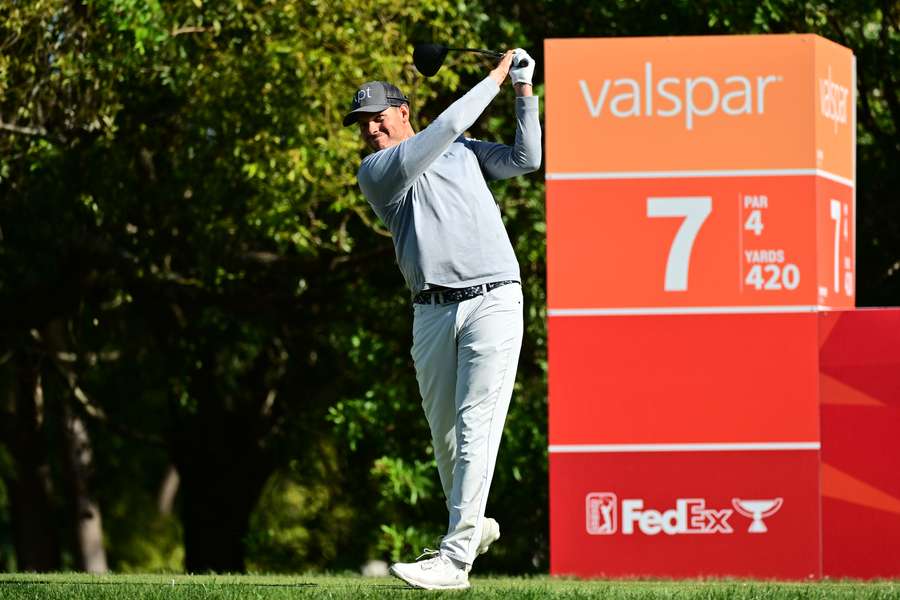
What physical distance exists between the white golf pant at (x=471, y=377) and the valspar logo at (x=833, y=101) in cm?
356

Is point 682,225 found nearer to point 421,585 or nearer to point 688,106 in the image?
point 688,106

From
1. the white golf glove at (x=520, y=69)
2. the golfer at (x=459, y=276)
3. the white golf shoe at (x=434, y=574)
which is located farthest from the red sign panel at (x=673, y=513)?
the white golf glove at (x=520, y=69)

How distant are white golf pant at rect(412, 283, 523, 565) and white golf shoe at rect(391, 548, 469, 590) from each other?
0.05 metres

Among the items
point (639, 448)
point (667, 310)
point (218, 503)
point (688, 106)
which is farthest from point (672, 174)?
point (218, 503)

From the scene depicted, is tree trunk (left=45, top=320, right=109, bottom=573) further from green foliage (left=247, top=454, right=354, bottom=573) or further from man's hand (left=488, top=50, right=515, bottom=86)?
man's hand (left=488, top=50, right=515, bottom=86)

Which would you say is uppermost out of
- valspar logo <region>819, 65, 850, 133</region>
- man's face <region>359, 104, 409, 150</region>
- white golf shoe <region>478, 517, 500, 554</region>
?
valspar logo <region>819, 65, 850, 133</region>

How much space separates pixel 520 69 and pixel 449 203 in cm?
63

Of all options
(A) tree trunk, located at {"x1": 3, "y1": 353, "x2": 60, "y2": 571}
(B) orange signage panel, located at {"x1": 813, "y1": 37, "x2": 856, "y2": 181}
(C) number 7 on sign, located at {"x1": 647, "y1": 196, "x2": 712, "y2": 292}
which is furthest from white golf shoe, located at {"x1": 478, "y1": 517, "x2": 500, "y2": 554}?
(A) tree trunk, located at {"x1": 3, "y1": 353, "x2": 60, "y2": 571}

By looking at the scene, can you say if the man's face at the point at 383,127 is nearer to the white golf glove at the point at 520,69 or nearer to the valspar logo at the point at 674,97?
the white golf glove at the point at 520,69

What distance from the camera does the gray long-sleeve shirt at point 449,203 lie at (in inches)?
246

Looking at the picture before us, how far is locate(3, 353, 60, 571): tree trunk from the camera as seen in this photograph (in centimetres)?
1989

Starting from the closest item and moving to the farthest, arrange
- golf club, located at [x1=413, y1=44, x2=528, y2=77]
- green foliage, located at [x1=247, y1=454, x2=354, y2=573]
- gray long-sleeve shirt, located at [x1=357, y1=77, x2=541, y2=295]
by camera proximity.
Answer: gray long-sleeve shirt, located at [x1=357, y1=77, x2=541, y2=295], golf club, located at [x1=413, y1=44, x2=528, y2=77], green foliage, located at [x1=247, y1=454, x2=354, y2=573]

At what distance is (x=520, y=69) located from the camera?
21.1ft

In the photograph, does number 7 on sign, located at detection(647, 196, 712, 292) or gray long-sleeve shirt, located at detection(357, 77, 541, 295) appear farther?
number 7 on sign, located at detection(647, 196, 712, 292)
